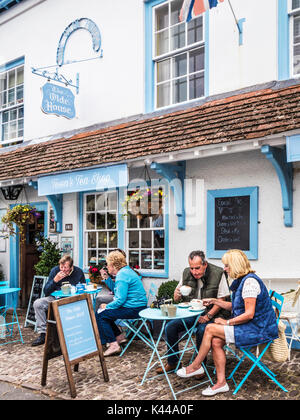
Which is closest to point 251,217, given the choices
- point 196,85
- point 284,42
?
point 284,42

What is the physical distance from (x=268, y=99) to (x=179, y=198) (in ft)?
6.79

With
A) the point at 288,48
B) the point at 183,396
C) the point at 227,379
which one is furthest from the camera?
the point at 288,48

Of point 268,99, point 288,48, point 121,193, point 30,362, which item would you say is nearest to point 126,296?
point 30,362

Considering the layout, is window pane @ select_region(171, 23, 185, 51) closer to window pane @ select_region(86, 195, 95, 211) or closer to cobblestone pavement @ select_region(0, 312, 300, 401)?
window pane @ select_region(86, 195, 95, 211)

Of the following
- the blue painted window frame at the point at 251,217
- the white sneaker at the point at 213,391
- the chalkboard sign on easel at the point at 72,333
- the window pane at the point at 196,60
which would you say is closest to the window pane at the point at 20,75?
the window pane at the point at 196,60

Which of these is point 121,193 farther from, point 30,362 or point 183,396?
point 183,396

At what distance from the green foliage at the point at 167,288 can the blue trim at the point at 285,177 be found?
207cm

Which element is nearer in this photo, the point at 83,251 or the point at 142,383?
the point at 142,383

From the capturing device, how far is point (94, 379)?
200 inches

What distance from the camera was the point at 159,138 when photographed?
6914mm

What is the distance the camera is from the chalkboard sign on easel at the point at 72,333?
470 cm

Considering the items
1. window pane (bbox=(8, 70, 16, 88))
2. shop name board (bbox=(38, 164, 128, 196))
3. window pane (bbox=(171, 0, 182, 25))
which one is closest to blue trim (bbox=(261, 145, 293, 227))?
shop name board (bbox=(38, 164, 128, 196))

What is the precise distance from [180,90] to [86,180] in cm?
244

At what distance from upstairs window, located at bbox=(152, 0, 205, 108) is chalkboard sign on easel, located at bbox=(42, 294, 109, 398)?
449 cm
